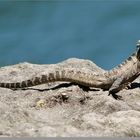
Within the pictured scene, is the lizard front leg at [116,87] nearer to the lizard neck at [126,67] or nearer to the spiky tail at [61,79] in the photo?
the lizard neck at [126,67]

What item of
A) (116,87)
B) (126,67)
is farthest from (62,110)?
(126,67)

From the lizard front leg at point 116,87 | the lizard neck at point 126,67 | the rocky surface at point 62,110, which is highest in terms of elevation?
the lizard neck at point 126,67

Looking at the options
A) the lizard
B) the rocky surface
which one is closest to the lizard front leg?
the lizard

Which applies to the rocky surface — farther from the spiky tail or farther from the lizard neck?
the lizard neck

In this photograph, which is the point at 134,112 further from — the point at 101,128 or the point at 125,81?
the point at 125,81

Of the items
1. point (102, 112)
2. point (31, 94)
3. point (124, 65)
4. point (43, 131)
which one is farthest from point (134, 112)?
point (124, 65)

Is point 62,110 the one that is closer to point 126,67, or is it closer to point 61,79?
point 61,79

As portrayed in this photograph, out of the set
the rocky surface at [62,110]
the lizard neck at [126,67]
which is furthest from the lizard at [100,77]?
the rocky surface at [62,110]
